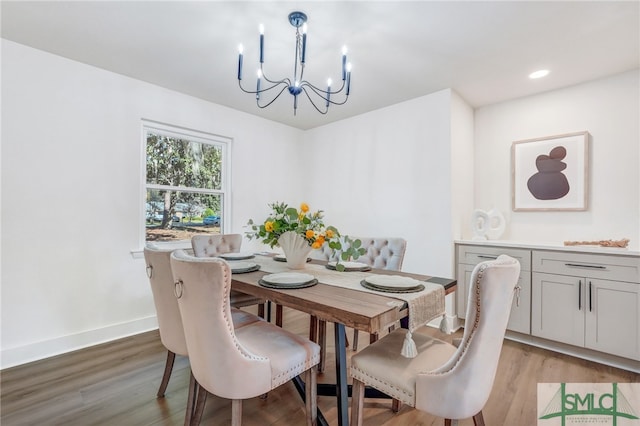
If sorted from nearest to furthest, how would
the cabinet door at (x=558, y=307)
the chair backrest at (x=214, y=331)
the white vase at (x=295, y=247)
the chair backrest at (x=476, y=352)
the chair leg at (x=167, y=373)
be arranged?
the chair backrest at (x=476, y=352) < the chair backrest at (x=214, y=331) < the chair leg at (x=167, y=373) < the white vase at (x=295, y=247) < the cabinet door at (x=558, y=307)

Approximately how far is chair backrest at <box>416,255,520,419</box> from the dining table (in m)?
0.25

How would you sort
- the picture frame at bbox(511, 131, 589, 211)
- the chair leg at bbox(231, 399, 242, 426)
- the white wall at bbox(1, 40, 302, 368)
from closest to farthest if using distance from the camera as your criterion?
the chair leg at bbox(231, 399, 242, 426) → the white wall at bbox(1, 40, 302, 368) → the picture frame at bbox(511, 131, 589, 211)

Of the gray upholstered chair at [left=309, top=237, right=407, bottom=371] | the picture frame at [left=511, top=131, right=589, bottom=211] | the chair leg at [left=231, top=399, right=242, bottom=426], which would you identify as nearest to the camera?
the chair leg at [left=231, top=399, right=242, bottom=426]

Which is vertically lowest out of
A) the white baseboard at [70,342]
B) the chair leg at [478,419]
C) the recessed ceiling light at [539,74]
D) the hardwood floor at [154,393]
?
the hardwood floor at [154,393]

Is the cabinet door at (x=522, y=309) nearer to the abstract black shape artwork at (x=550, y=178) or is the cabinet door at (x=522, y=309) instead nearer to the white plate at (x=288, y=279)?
the abstract black shape artwork at (x=550, y=178)

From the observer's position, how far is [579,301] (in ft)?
7.75

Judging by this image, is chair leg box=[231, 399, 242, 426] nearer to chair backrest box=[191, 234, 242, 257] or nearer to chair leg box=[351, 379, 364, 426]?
chair leg box=[351, 379, 364, 426]

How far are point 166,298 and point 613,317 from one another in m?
3.15

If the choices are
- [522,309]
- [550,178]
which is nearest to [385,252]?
[522,309]

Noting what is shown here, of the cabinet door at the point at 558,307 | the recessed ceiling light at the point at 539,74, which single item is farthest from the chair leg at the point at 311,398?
the recessed ceiling light at the point at 539,74

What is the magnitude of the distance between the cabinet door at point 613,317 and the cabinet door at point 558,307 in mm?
54

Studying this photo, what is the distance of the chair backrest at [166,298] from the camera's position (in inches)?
59.0

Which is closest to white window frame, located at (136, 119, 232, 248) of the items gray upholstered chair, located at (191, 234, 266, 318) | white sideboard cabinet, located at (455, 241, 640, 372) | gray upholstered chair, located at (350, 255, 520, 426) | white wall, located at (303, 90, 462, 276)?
gray upholstered chair, located at (191, 234, 266, 318)

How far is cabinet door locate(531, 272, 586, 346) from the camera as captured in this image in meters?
2.37
